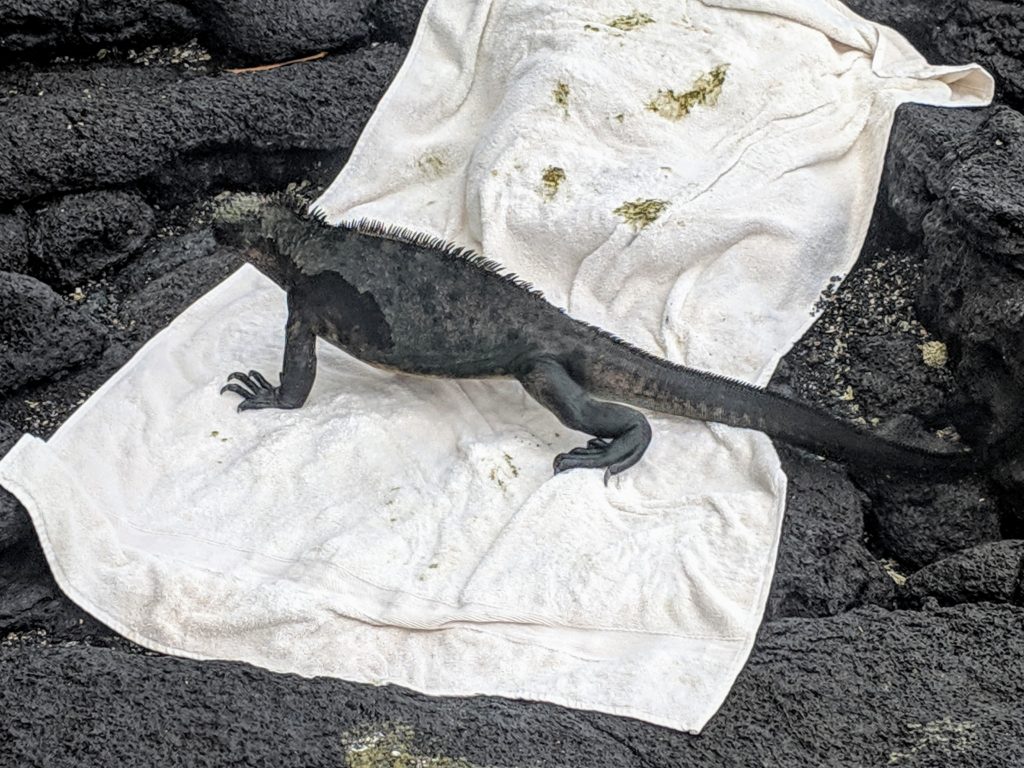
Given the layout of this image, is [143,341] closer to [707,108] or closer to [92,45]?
[92,45]

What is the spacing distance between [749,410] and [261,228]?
180 centimetres

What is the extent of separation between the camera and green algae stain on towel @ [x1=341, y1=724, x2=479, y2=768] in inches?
133

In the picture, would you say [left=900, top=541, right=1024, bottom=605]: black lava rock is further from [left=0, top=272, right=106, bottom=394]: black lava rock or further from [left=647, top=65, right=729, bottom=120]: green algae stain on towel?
[left=0, top=272, right=106, bottom=394]: black lava rock

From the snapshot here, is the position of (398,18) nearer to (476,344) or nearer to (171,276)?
(171,276)

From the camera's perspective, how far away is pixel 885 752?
350 cm

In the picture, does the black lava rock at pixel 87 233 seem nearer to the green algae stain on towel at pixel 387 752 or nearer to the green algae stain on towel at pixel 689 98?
the green algae stain on towel at pixel 689 98

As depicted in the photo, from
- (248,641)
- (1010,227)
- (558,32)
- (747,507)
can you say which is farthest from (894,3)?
(248,641)

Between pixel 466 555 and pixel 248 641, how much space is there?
2.35 ft

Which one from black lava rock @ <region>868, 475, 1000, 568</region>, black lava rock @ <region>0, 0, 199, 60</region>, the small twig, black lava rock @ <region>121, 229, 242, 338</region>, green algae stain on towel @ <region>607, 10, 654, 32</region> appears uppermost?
green algae stain on towel @ <region>607, 10, 654, 32</region>

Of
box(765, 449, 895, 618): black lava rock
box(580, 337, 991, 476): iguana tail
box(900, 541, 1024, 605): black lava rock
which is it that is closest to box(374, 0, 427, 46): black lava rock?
box(580, 337, 991, 476): iguana tail

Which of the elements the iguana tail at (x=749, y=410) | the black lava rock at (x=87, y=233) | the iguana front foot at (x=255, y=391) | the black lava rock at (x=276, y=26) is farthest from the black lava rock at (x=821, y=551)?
the black lava rock at (x=276, y=26)

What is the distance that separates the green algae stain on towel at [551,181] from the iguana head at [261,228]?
3.37 ft

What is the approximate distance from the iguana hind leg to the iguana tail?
9cm

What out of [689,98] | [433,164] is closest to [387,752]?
[433,164]
